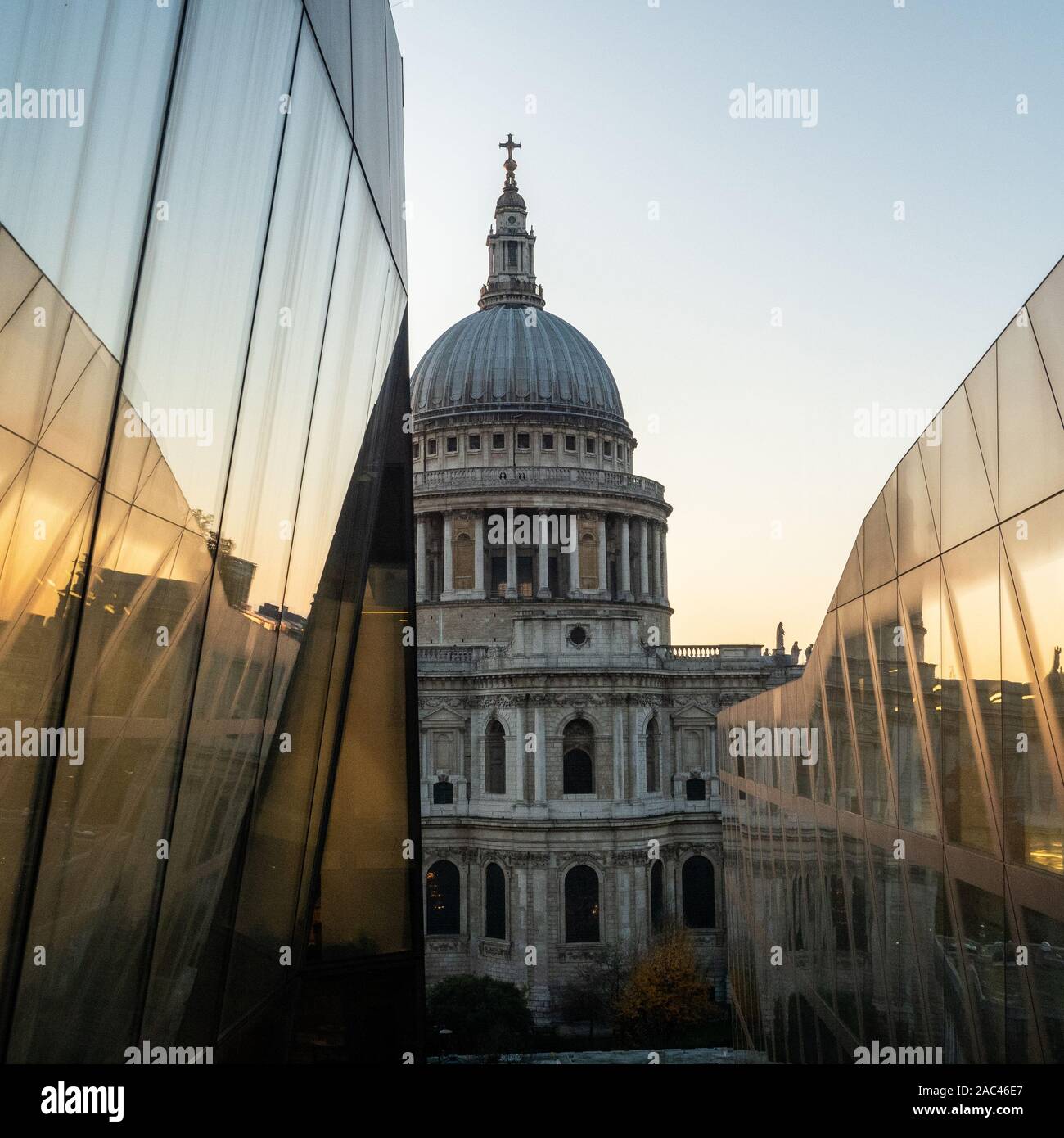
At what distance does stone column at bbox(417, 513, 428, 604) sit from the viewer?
3221 inches

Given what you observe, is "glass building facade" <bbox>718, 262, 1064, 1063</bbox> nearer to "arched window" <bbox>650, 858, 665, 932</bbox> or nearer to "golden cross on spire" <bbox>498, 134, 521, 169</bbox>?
"arched window" <bbox>650, 858, 665, 932</bbox>

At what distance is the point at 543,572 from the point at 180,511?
74642 mm

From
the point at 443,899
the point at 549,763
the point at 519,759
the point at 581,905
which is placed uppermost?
the point at 519,759

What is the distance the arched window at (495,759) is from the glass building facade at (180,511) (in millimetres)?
54277

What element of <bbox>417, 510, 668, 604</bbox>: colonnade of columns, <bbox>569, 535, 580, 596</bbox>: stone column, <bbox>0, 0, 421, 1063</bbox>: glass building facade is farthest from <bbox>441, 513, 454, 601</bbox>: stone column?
<bbox>0, 0, 421, 1063</bbox>: glass building facade

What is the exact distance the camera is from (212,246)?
23.0ft

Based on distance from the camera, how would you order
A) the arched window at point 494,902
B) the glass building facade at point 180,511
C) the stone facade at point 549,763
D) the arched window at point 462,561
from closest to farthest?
the glass building facade at point 180,511, the stone facade at point 549,763, the arched window at point 494,902, the arched window at point 462,561

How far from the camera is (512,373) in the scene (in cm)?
8956

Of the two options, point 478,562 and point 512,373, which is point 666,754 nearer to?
A: point 478,562

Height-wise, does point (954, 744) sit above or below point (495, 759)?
below

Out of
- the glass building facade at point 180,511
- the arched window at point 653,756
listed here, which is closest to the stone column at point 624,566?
the arched window at point 653,756

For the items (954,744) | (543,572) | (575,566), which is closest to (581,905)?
(543,572)

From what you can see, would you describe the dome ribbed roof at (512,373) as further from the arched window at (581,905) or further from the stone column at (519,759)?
the arched window at (581,905)

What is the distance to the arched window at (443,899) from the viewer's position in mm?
65562
